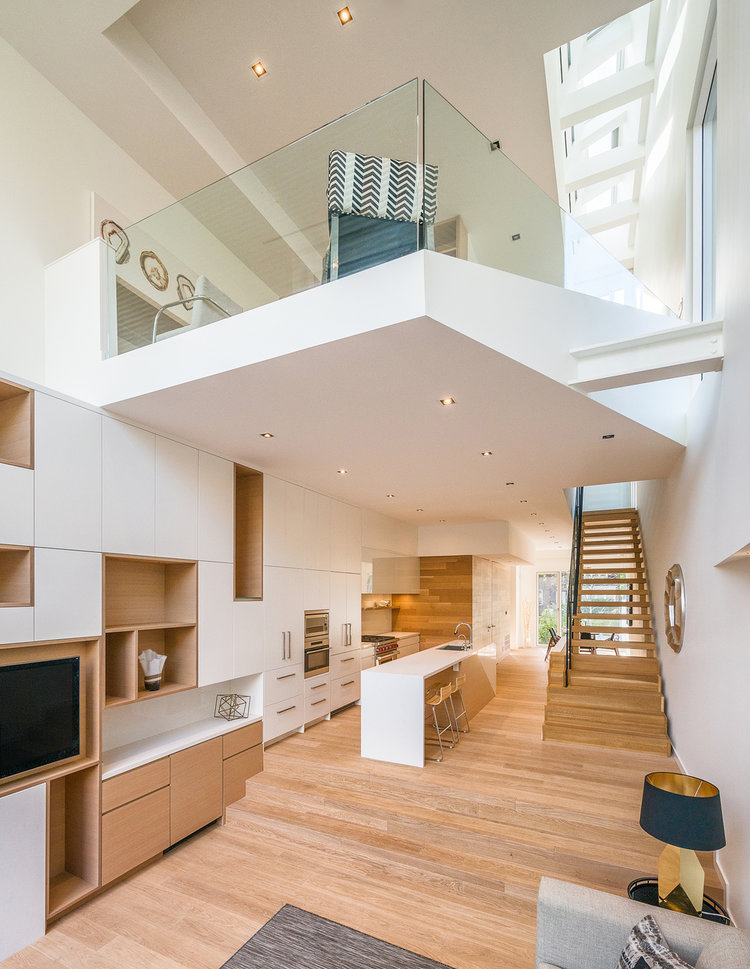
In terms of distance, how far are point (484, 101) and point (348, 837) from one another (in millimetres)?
6139

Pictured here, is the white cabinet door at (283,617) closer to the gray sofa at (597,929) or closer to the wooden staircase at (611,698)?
the wooden staircase at (611,698)

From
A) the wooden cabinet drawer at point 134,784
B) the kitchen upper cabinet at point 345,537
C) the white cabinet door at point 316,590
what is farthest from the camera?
the kitchen upper cabinet at point 345,537

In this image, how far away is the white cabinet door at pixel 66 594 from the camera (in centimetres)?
290

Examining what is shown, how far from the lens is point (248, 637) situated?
15.5 ft

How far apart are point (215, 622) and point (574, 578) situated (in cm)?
485

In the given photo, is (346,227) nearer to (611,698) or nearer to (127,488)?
(127,488)

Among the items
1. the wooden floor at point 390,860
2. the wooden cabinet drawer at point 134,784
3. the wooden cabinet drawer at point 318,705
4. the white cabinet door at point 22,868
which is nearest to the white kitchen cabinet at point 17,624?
the white cabinet door at point 22,868

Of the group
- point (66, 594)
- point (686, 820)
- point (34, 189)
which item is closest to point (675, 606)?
point (686, 820)

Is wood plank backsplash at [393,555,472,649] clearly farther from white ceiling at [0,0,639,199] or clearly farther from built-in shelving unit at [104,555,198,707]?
white ceiling at [0,0,639,199]

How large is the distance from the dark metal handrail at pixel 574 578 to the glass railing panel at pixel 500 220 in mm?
3944

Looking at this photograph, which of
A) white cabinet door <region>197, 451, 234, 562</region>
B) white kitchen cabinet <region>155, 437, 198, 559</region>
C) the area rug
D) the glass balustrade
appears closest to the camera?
the area rug

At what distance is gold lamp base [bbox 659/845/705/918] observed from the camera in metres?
2.33

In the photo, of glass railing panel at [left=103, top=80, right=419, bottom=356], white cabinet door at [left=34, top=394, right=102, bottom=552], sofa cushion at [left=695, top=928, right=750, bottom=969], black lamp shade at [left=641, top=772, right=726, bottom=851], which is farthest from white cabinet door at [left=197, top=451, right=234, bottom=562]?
sofa cushion at [left=695, top=928, right=750, bottom=969]

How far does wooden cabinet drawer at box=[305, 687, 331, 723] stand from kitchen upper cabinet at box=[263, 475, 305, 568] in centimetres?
148
